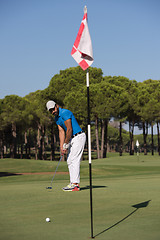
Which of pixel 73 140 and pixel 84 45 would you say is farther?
pixel 73 140

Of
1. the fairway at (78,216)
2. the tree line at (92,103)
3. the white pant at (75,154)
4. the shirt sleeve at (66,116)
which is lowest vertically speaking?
the fairway at (78,216)

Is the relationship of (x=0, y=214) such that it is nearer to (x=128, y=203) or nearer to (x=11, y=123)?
(x=128, y=203)

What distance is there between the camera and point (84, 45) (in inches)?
268

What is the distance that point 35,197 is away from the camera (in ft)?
31.2

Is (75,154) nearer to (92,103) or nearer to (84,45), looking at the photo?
(84,45)

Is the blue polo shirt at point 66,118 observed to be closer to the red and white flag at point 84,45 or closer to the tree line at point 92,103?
the red and white flag at point 84,45

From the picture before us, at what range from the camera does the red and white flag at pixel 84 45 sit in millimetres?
6793

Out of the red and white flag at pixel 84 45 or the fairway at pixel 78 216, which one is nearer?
the fairway at pixel 78 216

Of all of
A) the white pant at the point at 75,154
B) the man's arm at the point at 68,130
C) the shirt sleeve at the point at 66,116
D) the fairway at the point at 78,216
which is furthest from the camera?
the white pant at the point at 75,154

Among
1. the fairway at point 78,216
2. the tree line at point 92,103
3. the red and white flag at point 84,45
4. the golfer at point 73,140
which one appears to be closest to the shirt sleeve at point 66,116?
the golfer at point 73,140

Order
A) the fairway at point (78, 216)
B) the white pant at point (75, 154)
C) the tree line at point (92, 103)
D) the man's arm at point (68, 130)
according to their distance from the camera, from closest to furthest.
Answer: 1. the fairway at point (78, 216)
2. the man's arm at point (68, 130)
3. the white pant at point (75, 154)
4. the tree line at point (92, 103)

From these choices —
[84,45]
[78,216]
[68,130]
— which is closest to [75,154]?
[68,130]

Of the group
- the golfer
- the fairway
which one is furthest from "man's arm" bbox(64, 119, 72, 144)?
the fairway

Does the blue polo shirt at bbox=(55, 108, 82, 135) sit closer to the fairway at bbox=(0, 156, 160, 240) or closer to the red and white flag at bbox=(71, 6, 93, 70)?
the fairway at bbox=(0, 156, 160, 240)
